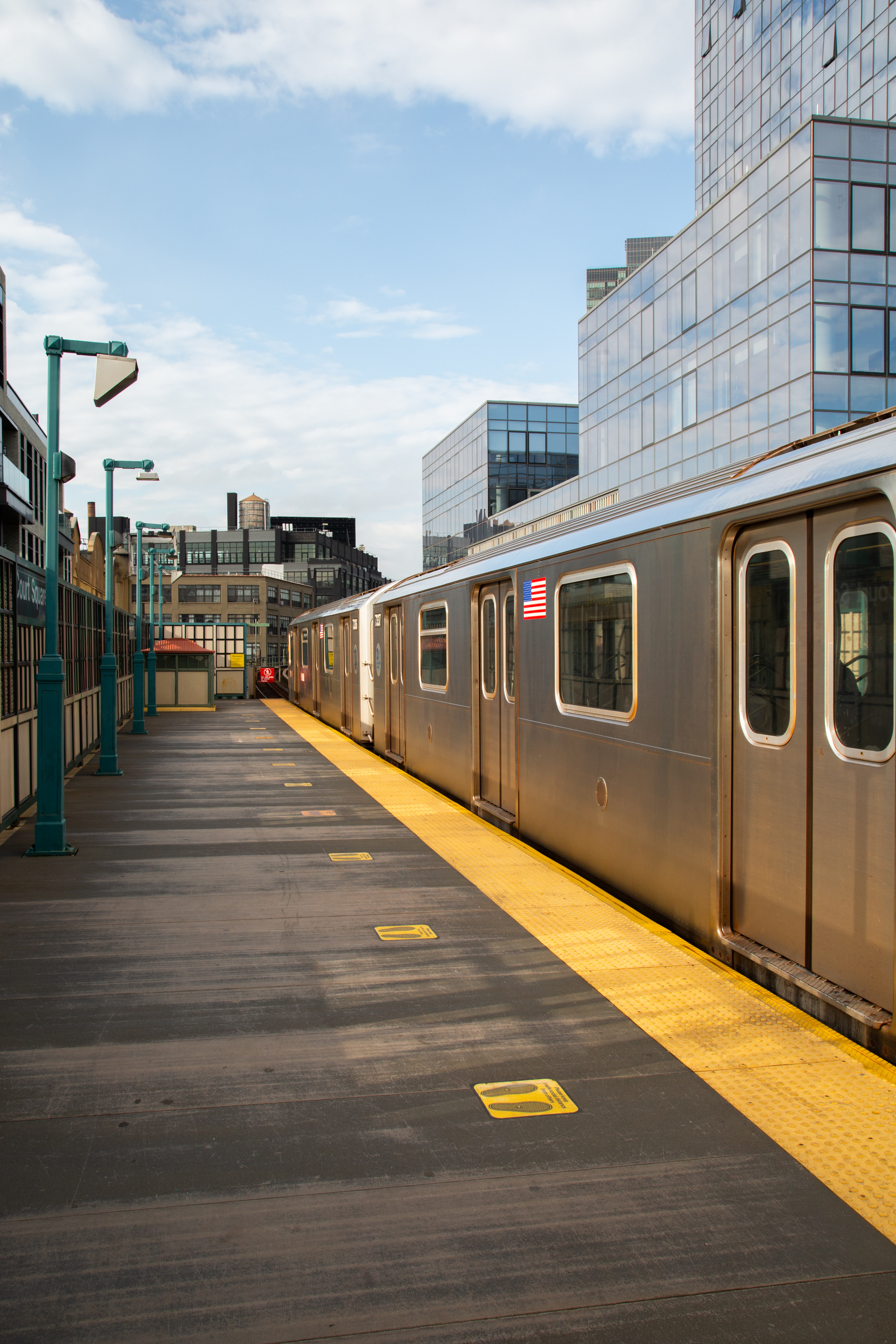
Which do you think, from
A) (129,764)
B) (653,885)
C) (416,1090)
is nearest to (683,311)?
(129,764)

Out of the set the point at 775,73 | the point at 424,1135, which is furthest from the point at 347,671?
the point at 775,73

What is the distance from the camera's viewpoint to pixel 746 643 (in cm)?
466

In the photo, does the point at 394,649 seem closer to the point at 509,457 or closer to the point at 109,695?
the point at 109,695

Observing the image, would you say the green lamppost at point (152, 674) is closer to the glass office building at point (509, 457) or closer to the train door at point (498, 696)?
the train door at point (498, 696)

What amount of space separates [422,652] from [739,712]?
25.0 feet

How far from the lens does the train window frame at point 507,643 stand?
8383 millimetres

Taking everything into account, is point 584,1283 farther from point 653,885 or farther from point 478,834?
point 478,834

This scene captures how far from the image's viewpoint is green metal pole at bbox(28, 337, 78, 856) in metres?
7.77

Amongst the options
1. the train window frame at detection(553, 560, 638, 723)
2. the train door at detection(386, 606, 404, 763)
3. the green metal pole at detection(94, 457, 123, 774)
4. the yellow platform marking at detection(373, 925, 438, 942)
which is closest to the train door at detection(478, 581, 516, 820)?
the train window frame at detection(553, 560, 638, 723)

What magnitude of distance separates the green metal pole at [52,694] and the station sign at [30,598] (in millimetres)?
641

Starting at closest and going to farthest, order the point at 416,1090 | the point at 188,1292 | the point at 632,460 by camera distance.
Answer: the point at 188,1292, the point at 416,1090, the point at 632,460

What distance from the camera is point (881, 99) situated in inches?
1421

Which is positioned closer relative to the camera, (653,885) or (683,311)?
(653,885)

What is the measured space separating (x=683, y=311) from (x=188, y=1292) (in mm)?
35811
